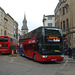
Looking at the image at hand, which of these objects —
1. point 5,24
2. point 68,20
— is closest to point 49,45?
point 68,20

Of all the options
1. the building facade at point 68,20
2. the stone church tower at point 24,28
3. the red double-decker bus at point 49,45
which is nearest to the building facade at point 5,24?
the building facade at point 68,20

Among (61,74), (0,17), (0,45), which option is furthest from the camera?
(0,17)

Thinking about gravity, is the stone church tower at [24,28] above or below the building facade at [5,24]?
above

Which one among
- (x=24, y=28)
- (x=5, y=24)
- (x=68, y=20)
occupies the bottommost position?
(x=68, y=20)

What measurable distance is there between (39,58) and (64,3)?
20474 millimetres

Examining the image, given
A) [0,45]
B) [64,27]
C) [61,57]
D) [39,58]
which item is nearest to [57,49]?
[61,57]

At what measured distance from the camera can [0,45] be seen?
2884 cm

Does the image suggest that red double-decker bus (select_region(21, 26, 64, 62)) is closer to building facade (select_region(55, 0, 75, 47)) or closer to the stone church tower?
building facade (select_region(55, 0, 75, 47))

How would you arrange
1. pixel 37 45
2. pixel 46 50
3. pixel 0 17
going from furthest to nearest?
pixel 0 17 < pixel 37 45 < pixel 46 50

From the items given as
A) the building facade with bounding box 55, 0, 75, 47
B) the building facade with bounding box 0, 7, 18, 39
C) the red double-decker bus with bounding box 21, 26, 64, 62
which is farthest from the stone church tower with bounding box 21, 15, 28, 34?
the red double-decker bus with bounding box 21, 26, 64, 62

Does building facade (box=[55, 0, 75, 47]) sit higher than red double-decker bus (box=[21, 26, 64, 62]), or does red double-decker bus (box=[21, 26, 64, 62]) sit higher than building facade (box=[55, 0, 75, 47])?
building facade (box=[55, 0, 75, 47])

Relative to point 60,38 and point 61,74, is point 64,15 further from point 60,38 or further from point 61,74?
point 61,74

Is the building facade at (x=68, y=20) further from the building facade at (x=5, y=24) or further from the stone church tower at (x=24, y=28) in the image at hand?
the stone church tower at (x=24, y=28)

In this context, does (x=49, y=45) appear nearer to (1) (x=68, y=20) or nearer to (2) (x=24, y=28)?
(1) (x=68, y=20)
